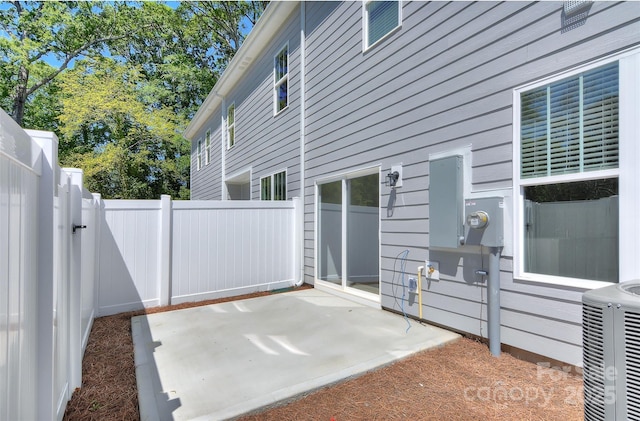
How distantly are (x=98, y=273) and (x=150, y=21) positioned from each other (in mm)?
18735

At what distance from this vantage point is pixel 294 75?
6977mm

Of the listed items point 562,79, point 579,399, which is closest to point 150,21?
point 562,79

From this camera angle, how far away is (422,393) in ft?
8.06

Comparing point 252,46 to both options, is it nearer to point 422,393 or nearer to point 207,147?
point 207,147

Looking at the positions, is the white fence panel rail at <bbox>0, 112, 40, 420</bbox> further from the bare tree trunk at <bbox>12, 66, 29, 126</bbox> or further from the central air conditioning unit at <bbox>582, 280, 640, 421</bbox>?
the bare tree trunk at <bbox>12, 66, 29, 126</bbox>

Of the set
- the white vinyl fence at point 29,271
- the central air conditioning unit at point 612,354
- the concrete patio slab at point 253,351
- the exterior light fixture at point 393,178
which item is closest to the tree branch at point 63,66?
the concrete patio slab at point 253,351

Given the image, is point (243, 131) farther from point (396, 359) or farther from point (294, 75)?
point (396, 359)

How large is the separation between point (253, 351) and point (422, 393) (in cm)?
164

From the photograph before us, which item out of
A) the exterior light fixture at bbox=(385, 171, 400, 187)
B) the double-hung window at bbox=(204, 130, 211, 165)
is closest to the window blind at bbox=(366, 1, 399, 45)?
the exterior light fixture at bbox=(385, 171, 400, 187)

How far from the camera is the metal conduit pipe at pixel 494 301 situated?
3078mm

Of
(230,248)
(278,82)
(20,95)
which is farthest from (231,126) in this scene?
(20,95)

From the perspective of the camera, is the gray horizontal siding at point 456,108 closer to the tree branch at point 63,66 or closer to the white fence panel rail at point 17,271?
the white fence panel rail at point 17,271

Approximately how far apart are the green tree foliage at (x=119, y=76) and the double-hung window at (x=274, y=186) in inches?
425

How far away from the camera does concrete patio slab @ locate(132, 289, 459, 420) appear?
241 centimetres
